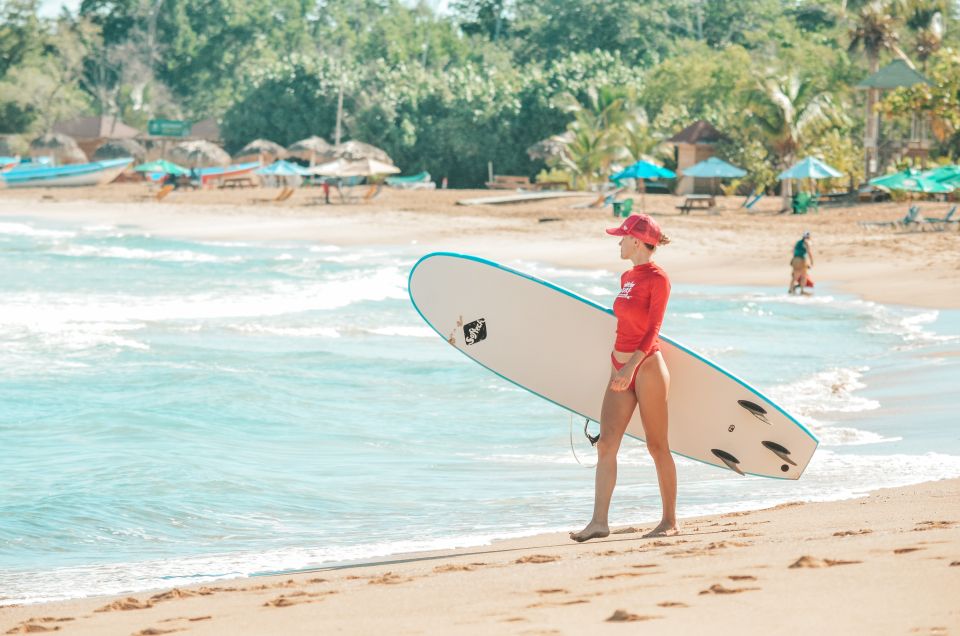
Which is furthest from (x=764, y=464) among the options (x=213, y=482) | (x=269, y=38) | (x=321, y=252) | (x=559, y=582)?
(x=269, y=38)

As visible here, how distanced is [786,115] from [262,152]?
24.7m

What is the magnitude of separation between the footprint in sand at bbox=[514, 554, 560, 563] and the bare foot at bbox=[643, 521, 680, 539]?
58cm

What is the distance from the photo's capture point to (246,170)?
2040 inches

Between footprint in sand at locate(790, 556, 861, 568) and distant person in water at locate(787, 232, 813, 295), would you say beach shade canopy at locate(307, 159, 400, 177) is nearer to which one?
distant person in water at locate(787, 232, 813, 295)

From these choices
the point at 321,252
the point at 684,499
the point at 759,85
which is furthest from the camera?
the point at 759,85

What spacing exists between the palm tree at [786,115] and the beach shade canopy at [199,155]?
25.6m

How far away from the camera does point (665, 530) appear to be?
5.52 m

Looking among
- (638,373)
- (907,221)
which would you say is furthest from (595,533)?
(907,221)

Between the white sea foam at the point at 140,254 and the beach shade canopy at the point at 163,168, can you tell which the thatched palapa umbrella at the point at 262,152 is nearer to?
the beach shade canopy at the point at 163,168

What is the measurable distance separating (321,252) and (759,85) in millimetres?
13545

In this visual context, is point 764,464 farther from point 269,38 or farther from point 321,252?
point 269,38

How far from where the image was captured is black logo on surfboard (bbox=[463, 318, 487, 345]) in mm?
6836

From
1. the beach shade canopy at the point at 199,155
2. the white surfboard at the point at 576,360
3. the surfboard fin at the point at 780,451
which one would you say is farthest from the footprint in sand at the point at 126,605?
the beach shade canopy at the point at 199,155

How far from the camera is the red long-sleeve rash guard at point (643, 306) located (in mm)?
5328
